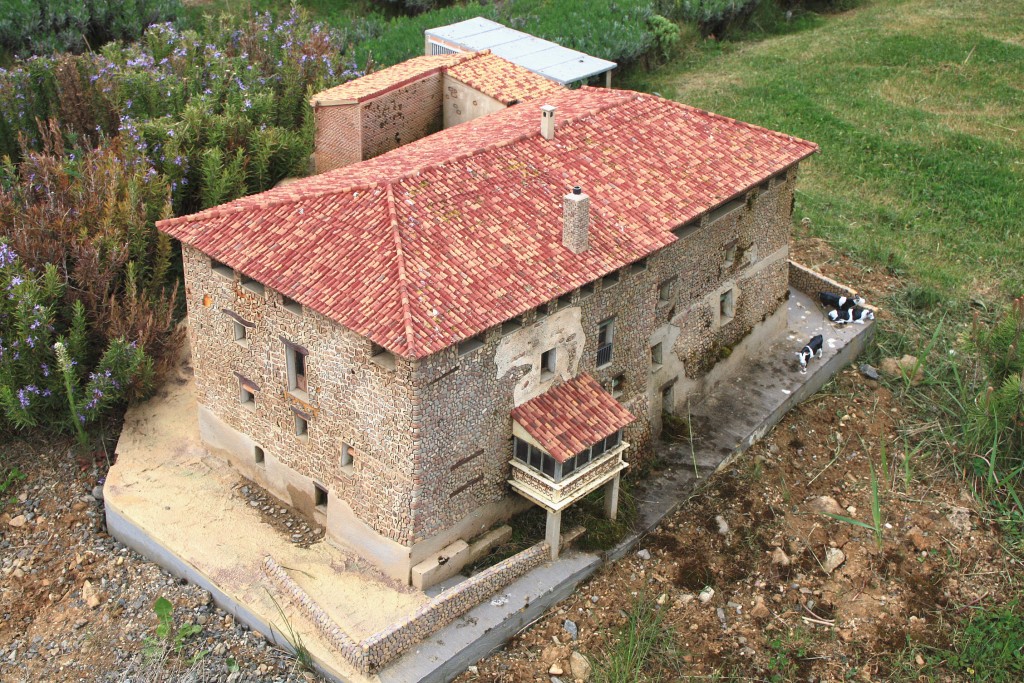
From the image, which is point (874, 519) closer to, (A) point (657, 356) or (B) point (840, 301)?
(A) point (657, 356)

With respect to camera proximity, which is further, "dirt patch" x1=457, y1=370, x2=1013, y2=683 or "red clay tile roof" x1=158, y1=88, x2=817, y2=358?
"dirt patch" x1=457, y1=370, x2=1013, y2=683

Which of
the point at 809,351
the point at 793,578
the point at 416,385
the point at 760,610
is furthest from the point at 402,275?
the point at 809,351

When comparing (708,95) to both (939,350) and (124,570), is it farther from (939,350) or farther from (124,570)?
(124,570)

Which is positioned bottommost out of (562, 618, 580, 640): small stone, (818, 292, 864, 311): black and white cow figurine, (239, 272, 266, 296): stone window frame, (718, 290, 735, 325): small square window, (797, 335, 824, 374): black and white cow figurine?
(562, 618, 580, 640): small stone

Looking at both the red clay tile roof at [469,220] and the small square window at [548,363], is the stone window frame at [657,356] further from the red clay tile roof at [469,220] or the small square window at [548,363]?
the small square window at [548,363]

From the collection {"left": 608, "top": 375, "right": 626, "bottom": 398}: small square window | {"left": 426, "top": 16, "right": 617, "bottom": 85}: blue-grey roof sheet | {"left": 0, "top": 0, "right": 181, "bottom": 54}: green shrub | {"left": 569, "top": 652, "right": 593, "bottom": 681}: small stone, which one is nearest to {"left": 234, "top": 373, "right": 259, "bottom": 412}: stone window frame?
{"left": 608, "top": 375, "right": 626, "bottom": 398}: small square window

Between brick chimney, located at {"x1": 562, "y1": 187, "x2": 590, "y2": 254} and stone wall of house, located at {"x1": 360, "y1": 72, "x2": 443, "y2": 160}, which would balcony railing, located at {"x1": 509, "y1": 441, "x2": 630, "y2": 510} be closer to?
brick chimney, located at {"x1": 562, "y1": 187, "x2": 590, "y2": 254}
